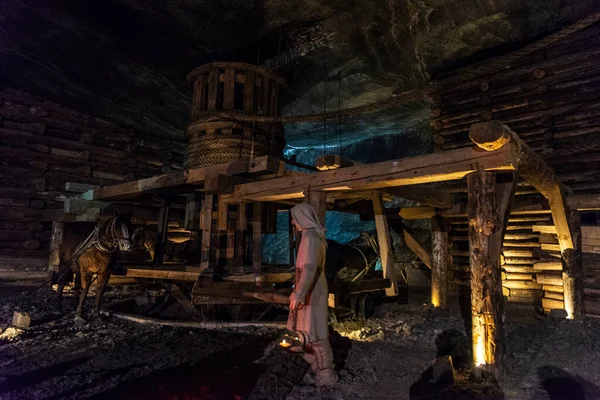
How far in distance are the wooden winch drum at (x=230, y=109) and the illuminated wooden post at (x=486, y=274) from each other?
4.85 metres

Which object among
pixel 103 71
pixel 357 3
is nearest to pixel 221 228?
pixel 357 3

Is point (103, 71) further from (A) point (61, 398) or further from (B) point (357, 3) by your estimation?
(A) point (61, 398)

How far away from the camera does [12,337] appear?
657 cm

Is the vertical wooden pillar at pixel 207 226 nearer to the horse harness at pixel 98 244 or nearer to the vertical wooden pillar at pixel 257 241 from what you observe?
the vertical wooden pillar at pixel 257 241

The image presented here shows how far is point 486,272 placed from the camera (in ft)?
14.8

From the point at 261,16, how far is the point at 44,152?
8.01 metres

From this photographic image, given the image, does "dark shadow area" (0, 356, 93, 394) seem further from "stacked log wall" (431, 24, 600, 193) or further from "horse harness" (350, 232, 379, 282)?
"stacked log wall" (431, 24, 600, 193)

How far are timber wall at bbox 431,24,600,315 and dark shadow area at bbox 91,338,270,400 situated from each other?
739cm

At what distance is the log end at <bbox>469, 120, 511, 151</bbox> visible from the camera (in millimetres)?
3982

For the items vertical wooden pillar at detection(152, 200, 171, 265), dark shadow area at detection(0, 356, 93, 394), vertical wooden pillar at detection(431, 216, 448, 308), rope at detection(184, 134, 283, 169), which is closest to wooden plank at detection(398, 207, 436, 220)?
vertical wooden pillar at detection(431, 216, 448, 308)

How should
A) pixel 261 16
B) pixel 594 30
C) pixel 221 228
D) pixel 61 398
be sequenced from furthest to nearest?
pixel 594 30 → pixel 261 16 → pixel 221 228 → pixel 61 398

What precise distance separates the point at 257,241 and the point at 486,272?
4578mm

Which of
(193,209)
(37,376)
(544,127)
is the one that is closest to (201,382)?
(37,376)

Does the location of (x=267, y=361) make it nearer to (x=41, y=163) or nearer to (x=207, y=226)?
(x=207, y=226)
